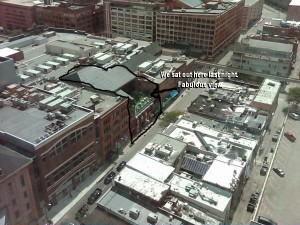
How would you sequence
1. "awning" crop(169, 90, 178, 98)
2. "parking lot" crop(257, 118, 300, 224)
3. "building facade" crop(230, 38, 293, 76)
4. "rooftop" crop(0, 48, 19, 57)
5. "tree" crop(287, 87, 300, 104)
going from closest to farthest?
"parking lot" crop(257, 118, 300, 224) → "tree" crop(287, 87, 300, 104) → "rooftop" crop(0, 48, 19, 57) → "awning" crop(169, 90, 178, 98) → "building facade" crop(230, 38, 293, 76)

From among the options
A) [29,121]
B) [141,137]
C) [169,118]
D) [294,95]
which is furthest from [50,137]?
[294,95]

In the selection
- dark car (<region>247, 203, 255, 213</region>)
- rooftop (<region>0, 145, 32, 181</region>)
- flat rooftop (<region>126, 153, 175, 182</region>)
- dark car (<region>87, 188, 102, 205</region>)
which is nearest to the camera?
rooftop (<region>0, 145, 32, 181</region>)

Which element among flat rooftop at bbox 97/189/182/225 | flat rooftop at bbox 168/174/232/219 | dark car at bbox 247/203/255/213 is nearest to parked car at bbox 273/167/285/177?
dark car at bbox 247/203/255/213

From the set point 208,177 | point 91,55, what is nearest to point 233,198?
point 208,177

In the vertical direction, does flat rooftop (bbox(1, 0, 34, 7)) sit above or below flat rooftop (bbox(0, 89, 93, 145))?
above

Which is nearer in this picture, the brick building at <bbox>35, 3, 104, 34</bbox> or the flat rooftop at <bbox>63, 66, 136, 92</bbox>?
the flat rooftop at <bbox>63, 66, 136, 92</bbox>

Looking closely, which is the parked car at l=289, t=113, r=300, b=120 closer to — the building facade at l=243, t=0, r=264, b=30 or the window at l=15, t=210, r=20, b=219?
the window at l=15, t=210, r=20, b=219

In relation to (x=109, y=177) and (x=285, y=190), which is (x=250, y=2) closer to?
(x=285, y=190)

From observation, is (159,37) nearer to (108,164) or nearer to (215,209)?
(108,164)
